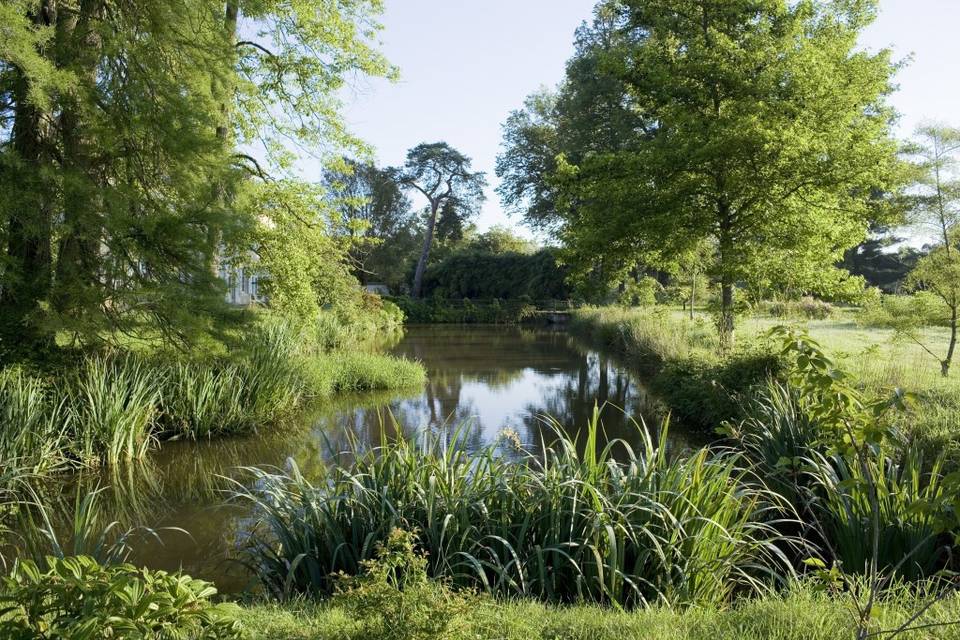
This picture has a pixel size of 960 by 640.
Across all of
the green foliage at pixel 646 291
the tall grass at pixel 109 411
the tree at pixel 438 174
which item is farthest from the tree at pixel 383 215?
the tall grass at pixel 109 411

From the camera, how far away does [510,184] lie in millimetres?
40969

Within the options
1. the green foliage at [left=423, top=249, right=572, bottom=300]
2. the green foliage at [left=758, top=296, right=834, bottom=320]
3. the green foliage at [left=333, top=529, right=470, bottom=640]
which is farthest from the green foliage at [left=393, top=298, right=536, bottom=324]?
the green foliage at [left=333, top=529, right=470, bottom=640]

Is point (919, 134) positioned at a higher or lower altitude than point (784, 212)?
higher

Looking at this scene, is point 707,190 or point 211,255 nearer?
point 211,255

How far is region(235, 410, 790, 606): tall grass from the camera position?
4078mm

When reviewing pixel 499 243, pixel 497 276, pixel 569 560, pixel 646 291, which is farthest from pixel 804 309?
pixel 499 243

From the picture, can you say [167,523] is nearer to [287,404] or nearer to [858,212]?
[287,404]

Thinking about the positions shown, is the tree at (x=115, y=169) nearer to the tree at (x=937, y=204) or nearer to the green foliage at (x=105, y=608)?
the green foliage at (x=105, y=608)

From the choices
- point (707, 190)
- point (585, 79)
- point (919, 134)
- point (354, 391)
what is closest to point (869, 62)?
point (919, 134)

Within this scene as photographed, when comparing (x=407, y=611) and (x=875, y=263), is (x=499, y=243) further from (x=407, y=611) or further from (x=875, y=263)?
(x=407, y=611)

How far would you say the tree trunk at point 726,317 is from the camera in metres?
12.3

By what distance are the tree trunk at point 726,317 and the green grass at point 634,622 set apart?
9.17 metres

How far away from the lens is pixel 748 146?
1132 centimetres

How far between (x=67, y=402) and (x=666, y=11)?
12.7 m
